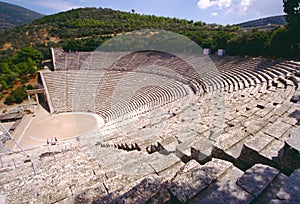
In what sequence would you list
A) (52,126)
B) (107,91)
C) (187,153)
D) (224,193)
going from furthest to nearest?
(107,91) < (52,126) < (187,153) < (224,193)

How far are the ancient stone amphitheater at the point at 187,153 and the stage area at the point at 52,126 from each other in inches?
46.5

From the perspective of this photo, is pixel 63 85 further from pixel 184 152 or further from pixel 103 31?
pixel 103 31

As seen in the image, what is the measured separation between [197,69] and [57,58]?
22353mm

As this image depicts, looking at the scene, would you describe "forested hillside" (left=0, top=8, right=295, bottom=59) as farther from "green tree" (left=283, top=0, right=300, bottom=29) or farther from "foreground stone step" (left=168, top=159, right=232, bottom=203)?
"foreground stone step" (left=168, top=159, right=232, bottom=203)

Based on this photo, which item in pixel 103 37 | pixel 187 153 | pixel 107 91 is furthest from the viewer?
pixel 103 37

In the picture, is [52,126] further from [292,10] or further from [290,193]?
[292,10]

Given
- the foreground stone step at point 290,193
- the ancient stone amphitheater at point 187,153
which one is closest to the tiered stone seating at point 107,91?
the ancient stone amphitheater at point 187,153

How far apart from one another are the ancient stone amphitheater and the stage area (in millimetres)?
1180

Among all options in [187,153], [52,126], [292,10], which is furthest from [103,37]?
[187,153]

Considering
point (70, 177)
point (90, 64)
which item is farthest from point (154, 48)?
point (70, 177)

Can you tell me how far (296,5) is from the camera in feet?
36.3

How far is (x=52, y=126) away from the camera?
15586 mm

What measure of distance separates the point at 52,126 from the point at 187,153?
15.4m

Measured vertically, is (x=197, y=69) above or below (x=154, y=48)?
below
